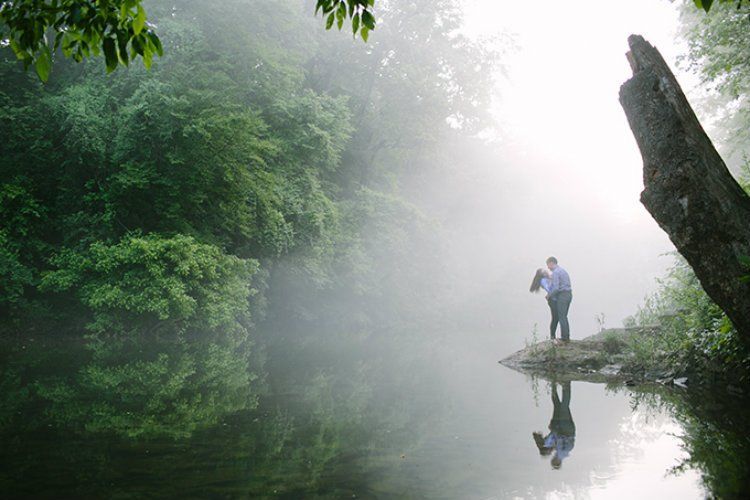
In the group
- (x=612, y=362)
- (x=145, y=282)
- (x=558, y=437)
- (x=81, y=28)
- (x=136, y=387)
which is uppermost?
(x=145, y=282)

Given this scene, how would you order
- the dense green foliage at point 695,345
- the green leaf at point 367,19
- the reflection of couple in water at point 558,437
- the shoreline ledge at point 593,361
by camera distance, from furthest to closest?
1. the shoreline ledge at point 593,361
2. the dense green foliage at point 695,345
3. the reflection of couple in water at point 558,437
4. the green leaf at point 367,19

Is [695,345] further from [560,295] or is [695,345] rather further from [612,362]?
[560,295]

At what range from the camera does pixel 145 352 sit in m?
14.0

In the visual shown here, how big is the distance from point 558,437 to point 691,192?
3.07 meters

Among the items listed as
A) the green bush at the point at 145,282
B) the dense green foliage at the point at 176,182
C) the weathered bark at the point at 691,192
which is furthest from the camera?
the dense green foliage at the point at 176,182

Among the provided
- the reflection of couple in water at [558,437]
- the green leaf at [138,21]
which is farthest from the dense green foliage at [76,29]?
the reflection of couple in water at [558,437]

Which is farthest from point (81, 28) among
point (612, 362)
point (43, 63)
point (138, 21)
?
point (612, 362)

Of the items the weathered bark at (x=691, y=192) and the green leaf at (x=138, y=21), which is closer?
the green leaf at (x=138, y=21)

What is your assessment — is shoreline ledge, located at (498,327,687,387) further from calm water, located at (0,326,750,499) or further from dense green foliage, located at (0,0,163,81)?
dense green foliage, located at (0,0,163,81)

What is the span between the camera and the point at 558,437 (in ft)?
20.1

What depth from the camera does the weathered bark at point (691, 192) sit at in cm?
404

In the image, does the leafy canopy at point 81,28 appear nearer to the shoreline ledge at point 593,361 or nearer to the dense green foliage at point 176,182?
the shoreline ledge at point 593,361

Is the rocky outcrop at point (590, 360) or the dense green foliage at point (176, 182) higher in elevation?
the dense green foliage at point (176, 182)

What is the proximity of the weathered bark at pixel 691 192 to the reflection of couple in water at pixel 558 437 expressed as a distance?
2.05 meters
